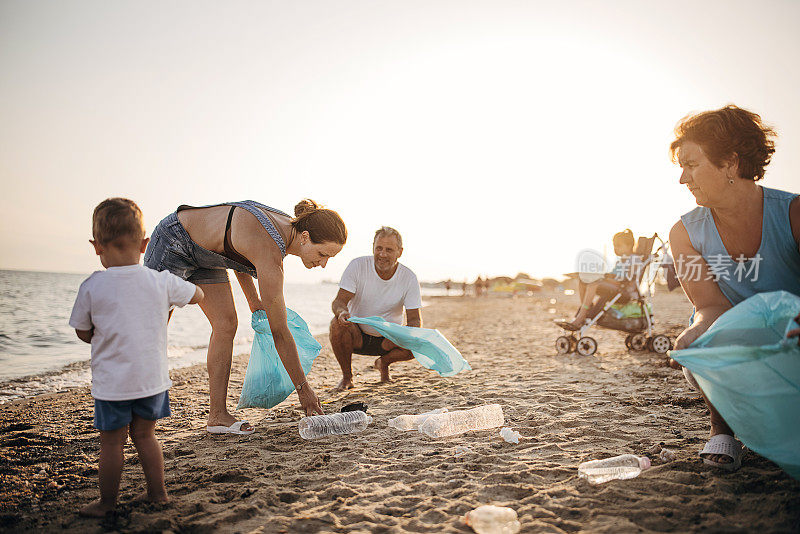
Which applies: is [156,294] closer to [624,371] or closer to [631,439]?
[631,439]

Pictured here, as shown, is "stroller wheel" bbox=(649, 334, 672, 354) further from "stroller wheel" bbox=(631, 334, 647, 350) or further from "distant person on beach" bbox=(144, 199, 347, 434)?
"distant person on beach" bbox=(144, 199, 347, 434)

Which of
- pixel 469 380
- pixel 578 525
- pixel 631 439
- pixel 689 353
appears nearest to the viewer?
pixel 578 525

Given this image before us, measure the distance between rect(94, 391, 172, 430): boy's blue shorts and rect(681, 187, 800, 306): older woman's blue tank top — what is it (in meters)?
2.70

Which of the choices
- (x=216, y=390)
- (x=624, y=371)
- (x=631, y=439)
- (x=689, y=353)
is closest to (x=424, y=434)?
(x=631, y=439)

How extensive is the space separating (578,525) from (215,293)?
2.47m

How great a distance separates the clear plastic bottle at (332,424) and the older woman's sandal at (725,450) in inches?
76.9

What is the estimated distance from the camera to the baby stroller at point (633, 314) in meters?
6.40

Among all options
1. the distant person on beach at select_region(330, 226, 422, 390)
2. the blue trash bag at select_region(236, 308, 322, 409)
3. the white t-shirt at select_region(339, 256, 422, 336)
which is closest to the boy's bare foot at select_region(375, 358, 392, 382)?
the distant person on beach at select_region(330, 226, 422, 390)

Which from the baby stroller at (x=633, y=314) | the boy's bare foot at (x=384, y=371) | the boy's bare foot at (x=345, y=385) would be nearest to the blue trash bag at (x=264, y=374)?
the boy's bare foot at (x=345, y=385)

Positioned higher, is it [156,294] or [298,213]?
[298,213]

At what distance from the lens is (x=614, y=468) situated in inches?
85.4

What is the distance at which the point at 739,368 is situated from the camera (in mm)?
1713

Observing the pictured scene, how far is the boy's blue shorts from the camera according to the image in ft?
5.82

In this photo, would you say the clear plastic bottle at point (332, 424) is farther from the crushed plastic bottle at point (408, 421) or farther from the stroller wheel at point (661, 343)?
the stroller wheel at point (661, 343)
